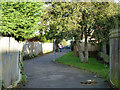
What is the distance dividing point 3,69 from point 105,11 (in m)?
12.0

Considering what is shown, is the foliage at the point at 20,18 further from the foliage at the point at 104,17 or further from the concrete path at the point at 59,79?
the concrete path at the point at 59,79

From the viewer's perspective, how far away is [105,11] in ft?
56.6

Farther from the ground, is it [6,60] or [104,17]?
[104,17]

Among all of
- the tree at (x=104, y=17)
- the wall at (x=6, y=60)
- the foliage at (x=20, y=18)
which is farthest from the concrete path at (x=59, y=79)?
the foliage at (x=20, y=18)

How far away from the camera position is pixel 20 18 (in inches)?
746

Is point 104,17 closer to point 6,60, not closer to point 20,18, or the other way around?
point 20,18

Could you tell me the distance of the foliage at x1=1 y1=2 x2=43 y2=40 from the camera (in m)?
18.2

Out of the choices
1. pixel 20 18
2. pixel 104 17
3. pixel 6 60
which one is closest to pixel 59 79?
pixel 6 60

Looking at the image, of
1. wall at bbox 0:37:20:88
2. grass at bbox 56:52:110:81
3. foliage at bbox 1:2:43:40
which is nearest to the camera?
wall at bbox 0:37:20:88

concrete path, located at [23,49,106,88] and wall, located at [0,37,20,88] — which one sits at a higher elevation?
wall, located at [0,37,20,88]

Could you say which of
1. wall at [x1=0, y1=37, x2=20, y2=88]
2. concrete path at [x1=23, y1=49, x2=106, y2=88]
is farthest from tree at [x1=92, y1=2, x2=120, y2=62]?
wall at [x1=0, y1=37, x2=20, y2=88]

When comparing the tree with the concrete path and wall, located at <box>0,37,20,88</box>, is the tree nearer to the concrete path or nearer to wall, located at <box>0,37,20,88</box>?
the concrete path

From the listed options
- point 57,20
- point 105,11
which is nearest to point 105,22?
point 105,11

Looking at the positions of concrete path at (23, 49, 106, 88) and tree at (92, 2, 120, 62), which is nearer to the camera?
concrete path at (23, 49, 106, 88)
